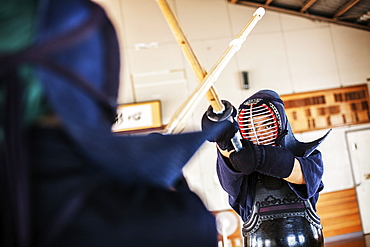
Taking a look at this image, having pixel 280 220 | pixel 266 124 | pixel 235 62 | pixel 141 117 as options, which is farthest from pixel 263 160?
pixel 235 62

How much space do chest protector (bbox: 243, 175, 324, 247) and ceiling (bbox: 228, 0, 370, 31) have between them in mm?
5402

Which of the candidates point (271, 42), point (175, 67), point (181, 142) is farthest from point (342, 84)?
point (181, 142)

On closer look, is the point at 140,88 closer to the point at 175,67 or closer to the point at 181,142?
the point at 175,67

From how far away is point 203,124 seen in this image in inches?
71.2

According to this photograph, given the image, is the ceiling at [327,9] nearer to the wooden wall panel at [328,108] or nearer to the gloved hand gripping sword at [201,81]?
the wooden wall panel at [328,108]

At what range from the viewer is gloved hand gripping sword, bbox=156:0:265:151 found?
3.06 feet

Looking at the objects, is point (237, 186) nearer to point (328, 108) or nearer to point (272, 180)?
point (272, 180)

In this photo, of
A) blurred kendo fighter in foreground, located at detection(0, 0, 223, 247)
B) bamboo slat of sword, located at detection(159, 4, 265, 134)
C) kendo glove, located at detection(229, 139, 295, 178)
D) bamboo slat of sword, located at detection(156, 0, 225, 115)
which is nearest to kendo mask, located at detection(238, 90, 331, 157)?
kendo glove, located at detection(229, 139, 295, 178)

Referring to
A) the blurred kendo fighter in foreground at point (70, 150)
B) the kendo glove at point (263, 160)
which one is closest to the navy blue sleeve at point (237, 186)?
the kendo glove at point (263, 160)

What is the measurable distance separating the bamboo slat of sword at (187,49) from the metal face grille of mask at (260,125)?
2.60ft

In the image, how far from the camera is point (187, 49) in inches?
56.0

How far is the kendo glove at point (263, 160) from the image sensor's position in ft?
7.39

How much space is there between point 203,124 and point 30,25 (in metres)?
1.30

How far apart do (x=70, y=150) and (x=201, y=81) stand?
0.85m
